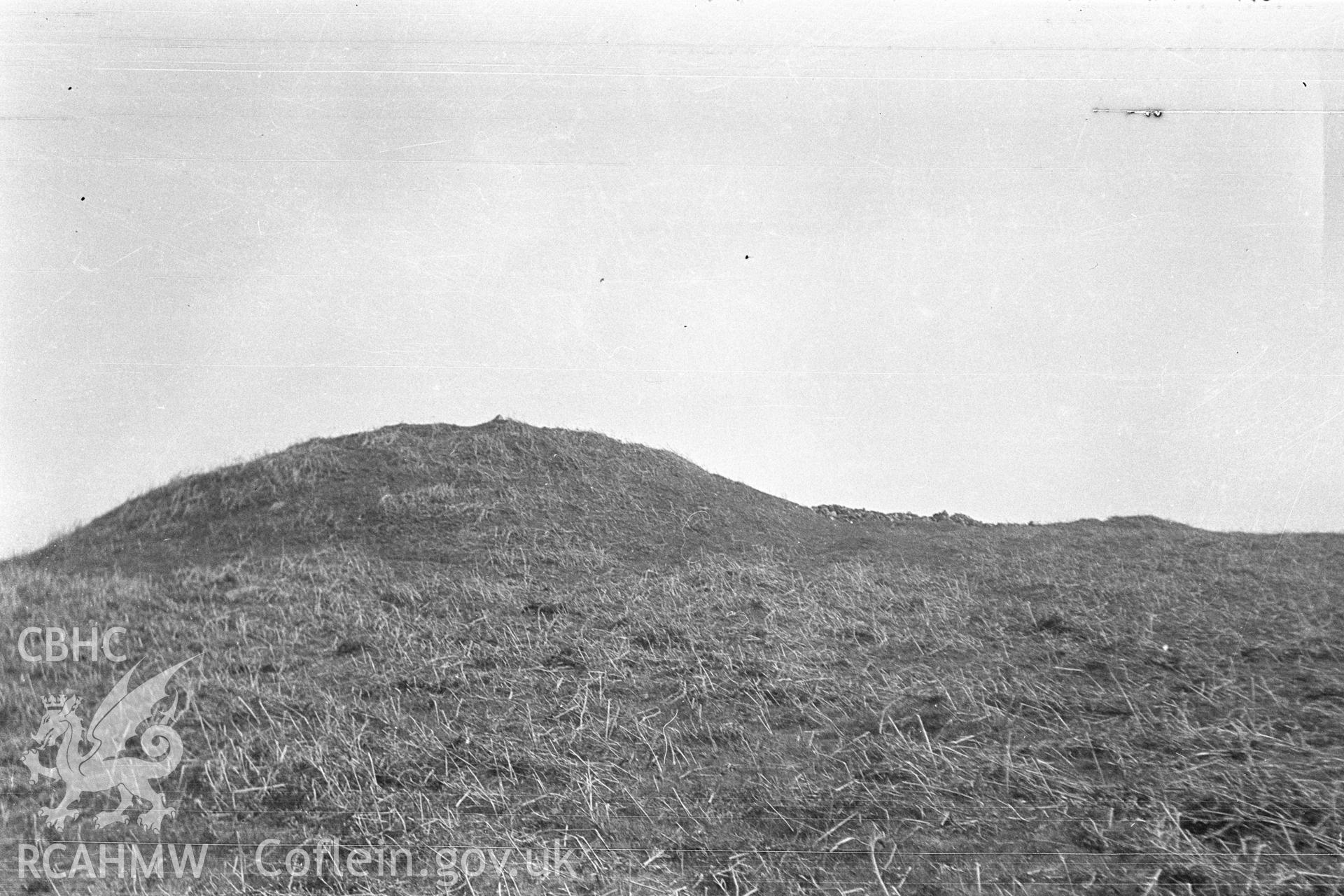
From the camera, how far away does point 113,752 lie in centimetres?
326

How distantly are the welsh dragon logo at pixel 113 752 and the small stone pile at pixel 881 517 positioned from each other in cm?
735

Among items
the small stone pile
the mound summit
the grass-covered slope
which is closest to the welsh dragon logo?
the grass-covered slope

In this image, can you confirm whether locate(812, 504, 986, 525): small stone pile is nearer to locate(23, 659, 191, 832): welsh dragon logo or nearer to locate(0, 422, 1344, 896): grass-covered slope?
locate(0, 422, 1344, 896): grass-covered slope

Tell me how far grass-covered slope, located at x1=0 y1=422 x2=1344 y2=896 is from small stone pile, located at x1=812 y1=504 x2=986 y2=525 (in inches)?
79.7

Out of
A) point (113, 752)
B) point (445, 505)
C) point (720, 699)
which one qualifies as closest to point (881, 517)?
point (445, 505)

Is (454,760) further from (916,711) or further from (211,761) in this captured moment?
(916,711)

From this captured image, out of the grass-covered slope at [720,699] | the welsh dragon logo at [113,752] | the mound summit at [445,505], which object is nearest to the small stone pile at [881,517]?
the mound summit at [445,505]

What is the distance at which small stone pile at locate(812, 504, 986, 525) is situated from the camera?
9.79 m

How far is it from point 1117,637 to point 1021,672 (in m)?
0.85

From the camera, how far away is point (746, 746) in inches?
132

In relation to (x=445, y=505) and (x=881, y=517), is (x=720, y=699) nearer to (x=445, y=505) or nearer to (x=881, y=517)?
(x=445, y=505)

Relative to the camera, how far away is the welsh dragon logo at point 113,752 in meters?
2.95

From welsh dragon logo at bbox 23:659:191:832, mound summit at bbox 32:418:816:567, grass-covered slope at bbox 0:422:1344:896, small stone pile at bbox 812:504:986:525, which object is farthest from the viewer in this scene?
small stone pile at bbox 812:504:986:525

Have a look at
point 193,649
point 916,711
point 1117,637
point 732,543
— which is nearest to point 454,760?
point 916,711
